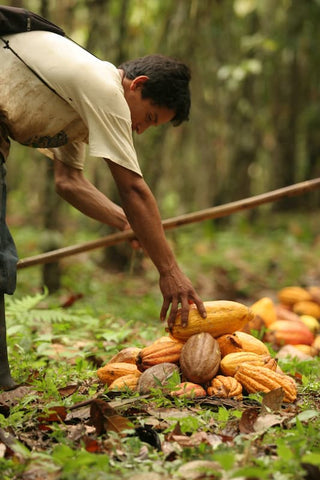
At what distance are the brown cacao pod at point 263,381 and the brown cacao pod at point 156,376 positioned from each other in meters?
0.34

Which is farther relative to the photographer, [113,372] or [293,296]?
[293,296]

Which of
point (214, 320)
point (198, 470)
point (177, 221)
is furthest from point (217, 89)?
point (198, 470)

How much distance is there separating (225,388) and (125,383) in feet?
1.65

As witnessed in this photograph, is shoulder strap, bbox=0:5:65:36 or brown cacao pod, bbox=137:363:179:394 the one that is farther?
shoulder strap, bbox=0:5:65:36

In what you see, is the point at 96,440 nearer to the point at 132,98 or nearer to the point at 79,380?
the point at 79,380

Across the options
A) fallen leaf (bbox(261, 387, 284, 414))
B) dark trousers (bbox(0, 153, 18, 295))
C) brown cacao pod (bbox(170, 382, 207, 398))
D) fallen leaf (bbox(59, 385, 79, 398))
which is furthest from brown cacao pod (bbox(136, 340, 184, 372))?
dark trousers (bbox(0, 153, 18, 295))

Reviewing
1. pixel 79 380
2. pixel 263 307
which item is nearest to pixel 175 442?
pixel 79 380

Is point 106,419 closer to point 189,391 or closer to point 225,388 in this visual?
point 189,391

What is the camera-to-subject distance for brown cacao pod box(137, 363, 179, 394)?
2.69m

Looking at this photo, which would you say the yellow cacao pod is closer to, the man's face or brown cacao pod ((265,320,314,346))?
brown cacao pod ((265,320,314,346))

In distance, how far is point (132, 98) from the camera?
3.03 metres

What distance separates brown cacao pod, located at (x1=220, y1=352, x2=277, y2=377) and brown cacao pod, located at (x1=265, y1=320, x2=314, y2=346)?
116 cm

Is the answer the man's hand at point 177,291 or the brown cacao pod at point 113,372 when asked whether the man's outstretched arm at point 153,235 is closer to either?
the man's hand at point 177,291

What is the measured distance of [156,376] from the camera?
276cm
